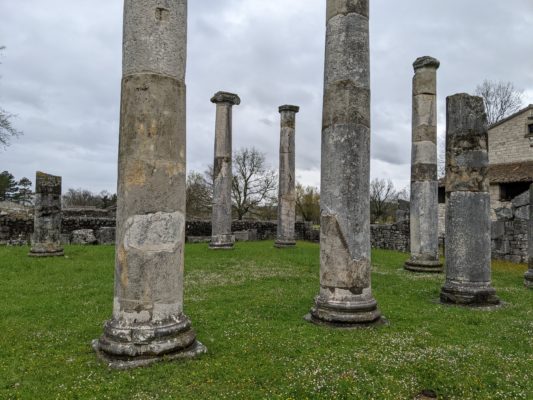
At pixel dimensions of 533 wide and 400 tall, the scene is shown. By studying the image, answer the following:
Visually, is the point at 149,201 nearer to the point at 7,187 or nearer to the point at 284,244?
the point at 284,244

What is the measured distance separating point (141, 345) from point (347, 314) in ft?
10.4

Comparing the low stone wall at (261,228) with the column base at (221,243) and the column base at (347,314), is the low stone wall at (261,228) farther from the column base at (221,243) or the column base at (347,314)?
the column base at (347,314)

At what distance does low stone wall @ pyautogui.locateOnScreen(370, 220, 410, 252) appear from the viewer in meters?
21.9

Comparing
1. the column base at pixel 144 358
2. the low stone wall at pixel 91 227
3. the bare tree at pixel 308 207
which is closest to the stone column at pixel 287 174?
the low stone wall at pixel 91 227

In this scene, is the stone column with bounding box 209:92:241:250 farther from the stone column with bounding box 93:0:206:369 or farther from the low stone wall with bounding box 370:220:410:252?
the stone column with bounding box 93:0:206:369

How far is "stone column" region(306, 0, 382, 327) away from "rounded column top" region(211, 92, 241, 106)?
36.9 ft

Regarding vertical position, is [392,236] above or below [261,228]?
below

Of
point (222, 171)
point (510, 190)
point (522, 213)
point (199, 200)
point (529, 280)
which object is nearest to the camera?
point (529, 280)

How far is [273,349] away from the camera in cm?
539

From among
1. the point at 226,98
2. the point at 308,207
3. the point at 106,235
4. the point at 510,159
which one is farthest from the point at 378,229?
the point at 308,207

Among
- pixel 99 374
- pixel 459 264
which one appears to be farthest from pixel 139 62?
pixel 459 264

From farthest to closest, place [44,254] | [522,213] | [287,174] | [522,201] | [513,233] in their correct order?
[287,174], [522,201], [522,213], [513,233], [44,254]

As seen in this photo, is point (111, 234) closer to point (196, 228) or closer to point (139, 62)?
point (196, 228)

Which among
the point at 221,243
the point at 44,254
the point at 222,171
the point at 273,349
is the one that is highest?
the point at 222,171
